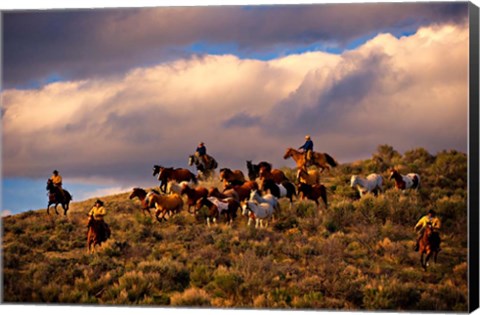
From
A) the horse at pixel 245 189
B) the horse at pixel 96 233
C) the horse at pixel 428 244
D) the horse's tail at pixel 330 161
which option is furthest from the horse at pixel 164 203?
the horse at pixel 428 244

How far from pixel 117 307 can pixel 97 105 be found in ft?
18.5

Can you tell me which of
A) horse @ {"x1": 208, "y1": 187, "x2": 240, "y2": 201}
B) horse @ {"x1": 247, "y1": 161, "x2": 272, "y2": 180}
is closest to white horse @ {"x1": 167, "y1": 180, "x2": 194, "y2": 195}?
horse @ {"x1": 208, "y1": 187, "x2": 240, "y2": 201}

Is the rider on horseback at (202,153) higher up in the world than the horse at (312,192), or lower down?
higher up

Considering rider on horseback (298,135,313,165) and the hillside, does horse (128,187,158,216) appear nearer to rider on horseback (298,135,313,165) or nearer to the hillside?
the hillside

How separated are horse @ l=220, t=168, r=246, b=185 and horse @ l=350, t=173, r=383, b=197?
9.78 feet

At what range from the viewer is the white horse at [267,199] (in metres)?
30.7

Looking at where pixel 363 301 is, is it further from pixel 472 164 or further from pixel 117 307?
pixel 117 307

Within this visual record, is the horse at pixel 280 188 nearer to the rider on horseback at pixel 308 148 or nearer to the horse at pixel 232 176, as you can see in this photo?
the horse at pixel 232 176

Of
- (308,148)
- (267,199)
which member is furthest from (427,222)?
(267,199)

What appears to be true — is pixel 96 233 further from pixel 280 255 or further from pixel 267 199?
pixel 280 255

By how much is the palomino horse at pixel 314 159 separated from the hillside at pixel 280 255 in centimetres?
43

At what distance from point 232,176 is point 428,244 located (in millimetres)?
5750

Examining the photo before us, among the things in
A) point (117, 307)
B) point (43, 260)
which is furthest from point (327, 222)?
point (43, 260)

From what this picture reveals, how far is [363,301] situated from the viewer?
28734 mm
